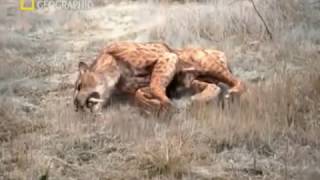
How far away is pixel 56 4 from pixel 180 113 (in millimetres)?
6264

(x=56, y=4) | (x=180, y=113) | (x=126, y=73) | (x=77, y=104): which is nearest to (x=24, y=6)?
(x=56, y=4)

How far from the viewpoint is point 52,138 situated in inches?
248

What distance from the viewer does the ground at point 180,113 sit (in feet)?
18.6

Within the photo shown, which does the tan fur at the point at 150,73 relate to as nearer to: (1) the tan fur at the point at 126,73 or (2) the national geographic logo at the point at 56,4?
(1) the tan fur at the point at 126,73

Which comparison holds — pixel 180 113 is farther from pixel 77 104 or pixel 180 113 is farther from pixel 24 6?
pixel 24 6

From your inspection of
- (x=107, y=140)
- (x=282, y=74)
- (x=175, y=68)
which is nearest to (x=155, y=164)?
(x=107, y=140)

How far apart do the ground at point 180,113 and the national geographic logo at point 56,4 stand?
56.3 inches

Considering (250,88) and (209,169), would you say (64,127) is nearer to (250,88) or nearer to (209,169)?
(209,169)

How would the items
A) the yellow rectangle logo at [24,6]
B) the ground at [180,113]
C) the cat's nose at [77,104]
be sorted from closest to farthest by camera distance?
the ground at [180,113] < the cat's nose at [77,104] < the yellow rectangle logo at [24,6]

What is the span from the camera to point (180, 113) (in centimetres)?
676

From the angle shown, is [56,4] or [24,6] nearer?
[24,6]

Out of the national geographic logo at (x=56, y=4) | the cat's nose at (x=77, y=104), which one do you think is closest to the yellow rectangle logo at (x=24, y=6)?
the national geographic logo at (x=56, y=4)

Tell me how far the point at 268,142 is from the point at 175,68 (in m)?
1.49

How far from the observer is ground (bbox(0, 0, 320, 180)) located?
5.66 m
